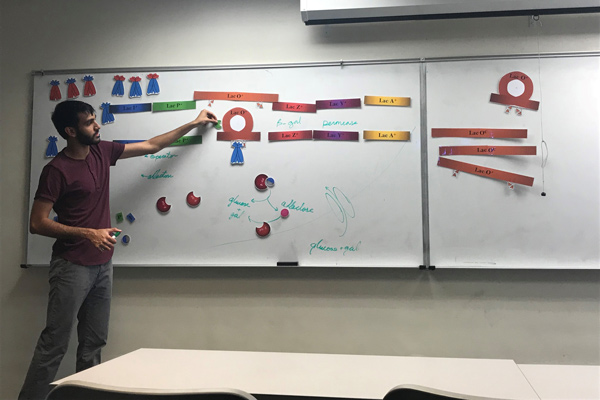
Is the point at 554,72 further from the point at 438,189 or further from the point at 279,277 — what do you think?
the point at 279,277

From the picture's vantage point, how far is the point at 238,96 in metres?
2.59

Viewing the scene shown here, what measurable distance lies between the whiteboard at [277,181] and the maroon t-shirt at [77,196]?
279mm

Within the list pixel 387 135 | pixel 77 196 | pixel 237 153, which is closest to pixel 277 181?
pixel 237 153

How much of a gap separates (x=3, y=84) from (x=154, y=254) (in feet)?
4.97

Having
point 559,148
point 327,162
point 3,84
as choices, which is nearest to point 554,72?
point 559,148

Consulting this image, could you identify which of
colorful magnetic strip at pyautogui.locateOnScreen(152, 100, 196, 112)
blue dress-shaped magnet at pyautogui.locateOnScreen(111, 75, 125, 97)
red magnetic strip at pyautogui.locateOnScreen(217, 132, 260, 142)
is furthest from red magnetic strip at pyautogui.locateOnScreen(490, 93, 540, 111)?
blue dress-shaped magnet at pyautogui.locateOnScreen(111, 75, 125, 97)

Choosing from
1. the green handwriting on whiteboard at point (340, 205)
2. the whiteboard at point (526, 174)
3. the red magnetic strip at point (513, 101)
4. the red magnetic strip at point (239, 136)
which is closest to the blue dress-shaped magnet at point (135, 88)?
the red magnetic strip at point (239, 136)

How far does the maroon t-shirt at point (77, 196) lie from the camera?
2211 millimetres

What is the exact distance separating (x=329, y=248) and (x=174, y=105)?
4.22 ft

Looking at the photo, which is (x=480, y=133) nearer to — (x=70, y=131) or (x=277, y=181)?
(x=277, y=181)

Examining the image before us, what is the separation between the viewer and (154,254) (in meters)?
2.60

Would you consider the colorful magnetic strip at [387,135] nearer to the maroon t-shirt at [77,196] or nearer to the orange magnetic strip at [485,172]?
the orange magnetic strip at [485,172]

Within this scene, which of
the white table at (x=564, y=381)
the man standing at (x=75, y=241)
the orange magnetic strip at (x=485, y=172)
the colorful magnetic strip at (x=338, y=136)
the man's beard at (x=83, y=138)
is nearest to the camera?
the white table at (x=564, y=381)

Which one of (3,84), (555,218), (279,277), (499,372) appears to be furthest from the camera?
(3,84)
